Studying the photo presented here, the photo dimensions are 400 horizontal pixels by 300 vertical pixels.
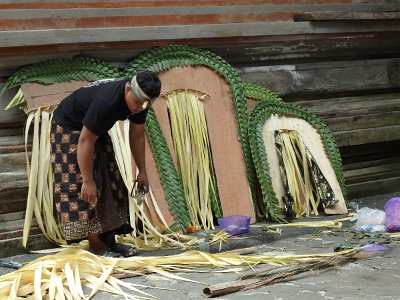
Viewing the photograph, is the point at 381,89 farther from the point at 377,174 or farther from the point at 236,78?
the point at 236,78

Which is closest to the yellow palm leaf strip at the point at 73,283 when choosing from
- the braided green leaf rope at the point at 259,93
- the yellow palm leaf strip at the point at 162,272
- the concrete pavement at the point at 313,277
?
the concrete pavement at the point at 313,277

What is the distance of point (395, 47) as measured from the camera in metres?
8.62

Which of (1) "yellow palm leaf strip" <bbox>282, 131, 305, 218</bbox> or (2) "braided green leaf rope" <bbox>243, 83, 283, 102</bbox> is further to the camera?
(2) "braided green leaf rope" <bbox>243, 83, 283, 102</bbox>

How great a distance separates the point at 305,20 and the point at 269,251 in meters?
2.76

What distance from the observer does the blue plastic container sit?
Answer: 639cm

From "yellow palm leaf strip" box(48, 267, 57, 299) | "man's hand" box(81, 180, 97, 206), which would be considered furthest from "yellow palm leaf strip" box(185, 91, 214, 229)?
"yellow palm leaf strip" box(48, 267, 57, 299)

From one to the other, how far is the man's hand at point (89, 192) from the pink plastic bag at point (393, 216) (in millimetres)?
2298

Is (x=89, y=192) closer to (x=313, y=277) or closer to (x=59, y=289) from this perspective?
(x=59, y=289)

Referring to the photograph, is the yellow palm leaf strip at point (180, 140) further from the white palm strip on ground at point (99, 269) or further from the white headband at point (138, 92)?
the white headband at point (138, 92)

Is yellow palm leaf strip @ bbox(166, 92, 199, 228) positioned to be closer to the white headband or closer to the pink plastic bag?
the pink plastic bag

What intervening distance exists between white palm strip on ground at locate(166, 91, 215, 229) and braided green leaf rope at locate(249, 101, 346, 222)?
453 millimetres

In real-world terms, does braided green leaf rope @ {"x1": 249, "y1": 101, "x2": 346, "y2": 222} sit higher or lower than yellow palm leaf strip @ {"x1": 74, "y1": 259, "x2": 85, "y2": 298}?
higher

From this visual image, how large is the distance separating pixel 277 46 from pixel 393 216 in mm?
2145

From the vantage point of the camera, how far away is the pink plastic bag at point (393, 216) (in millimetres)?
6180
